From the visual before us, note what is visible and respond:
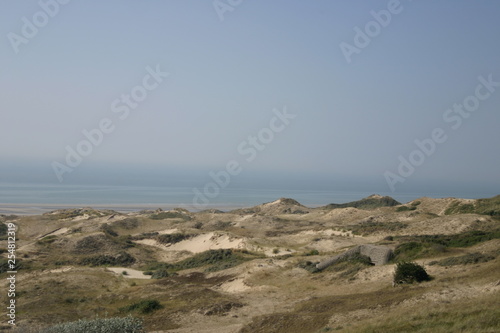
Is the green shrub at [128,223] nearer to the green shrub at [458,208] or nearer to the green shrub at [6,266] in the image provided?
the green shrub at [6,266]

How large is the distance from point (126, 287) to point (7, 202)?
95.3 m

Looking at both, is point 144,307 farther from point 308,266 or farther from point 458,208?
point 458,208

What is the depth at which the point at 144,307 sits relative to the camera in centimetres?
2045

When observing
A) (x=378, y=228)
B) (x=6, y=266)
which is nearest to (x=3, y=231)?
(x=6, y=266)

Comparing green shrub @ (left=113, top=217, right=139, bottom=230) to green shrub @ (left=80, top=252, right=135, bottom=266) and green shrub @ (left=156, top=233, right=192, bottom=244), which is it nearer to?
green shrub @ (left=156, top=233, right=192, bottom=244)

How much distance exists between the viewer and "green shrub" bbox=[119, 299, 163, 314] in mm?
20281

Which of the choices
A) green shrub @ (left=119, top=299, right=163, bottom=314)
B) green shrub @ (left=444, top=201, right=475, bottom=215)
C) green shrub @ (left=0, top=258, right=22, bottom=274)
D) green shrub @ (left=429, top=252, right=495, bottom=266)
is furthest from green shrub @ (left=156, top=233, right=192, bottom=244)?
green shrub @ (left=444, top=201, right=475, bottom=215)

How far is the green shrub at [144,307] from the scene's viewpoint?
20281 millimetres

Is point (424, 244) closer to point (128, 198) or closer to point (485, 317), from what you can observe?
point (485, 317)

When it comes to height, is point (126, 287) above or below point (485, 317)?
below

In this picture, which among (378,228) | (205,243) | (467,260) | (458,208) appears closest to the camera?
(467,260)

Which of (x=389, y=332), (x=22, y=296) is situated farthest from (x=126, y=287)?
(x=389, y=332)

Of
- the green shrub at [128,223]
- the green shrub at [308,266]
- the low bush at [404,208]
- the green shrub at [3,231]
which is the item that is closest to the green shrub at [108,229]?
the green shrub at [128,223]

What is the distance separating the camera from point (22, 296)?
2444 centimetres
